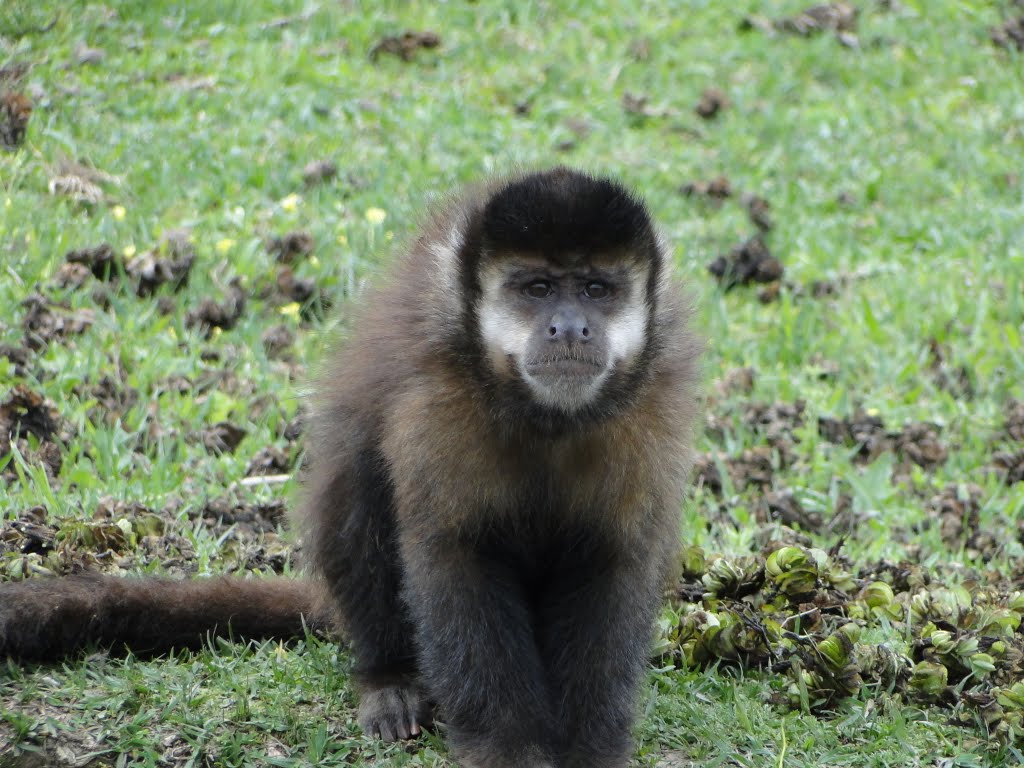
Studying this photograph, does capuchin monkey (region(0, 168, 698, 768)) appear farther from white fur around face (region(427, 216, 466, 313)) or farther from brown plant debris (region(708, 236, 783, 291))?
brown plant debris (region(708, 236, 783, 291))

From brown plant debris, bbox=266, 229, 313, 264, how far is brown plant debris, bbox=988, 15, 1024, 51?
20.3ft

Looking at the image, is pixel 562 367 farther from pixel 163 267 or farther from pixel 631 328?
pixel 163 267

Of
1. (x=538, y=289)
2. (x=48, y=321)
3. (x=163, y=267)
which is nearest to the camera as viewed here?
(x=538, y=289)

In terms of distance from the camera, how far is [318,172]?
7840 millimetres

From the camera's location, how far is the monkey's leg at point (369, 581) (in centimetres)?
414

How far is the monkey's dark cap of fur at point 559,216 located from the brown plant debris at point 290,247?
3430 millimetres

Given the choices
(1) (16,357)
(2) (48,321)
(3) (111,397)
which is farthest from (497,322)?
(2) (48,321)

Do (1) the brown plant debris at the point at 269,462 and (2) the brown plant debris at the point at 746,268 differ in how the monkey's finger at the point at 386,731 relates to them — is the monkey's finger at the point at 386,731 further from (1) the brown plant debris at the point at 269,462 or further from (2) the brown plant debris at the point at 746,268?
(2) the brown plant debris at the point at 746,268

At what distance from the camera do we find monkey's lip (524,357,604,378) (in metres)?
3.77

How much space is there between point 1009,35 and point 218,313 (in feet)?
23.0

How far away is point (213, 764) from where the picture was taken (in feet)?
12.1

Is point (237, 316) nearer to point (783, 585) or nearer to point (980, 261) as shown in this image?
point (783, 585)

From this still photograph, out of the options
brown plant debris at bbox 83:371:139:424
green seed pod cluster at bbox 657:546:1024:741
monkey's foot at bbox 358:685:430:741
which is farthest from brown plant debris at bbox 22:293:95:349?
green seed pod cluster at bbox 657:546:1024:741

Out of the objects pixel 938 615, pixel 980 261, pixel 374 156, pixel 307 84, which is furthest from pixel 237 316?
pixel 980 261
